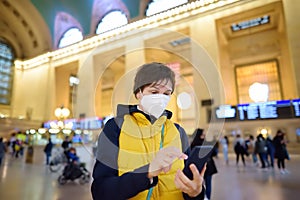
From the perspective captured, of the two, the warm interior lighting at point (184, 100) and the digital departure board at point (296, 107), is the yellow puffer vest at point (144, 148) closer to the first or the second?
the warm interior lighting at point (184, 100)

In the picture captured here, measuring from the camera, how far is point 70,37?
20078mm

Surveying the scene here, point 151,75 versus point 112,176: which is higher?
point 151,75

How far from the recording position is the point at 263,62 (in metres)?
15.9

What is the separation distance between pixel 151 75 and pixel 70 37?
71.0ft

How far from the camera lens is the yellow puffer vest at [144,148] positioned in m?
0.60

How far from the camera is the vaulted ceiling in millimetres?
17812

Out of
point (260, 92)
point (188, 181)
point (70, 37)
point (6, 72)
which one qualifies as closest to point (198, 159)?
point (188, 181)

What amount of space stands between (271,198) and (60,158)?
6.51 meters

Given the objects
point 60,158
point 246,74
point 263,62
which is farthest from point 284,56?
point 60,158

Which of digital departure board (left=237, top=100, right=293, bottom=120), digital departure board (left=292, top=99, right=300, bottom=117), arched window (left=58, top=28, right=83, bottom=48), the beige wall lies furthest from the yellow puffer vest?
arched window (left=58, top=28, right=83, bottom=48)

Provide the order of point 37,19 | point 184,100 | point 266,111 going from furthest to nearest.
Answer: point 37,19 < point 266,111 < point 184,100

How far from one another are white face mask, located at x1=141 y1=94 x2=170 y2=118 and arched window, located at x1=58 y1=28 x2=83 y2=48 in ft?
67.0

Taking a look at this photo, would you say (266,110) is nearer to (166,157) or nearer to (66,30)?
(166,157)

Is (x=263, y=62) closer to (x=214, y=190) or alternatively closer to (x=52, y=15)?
(x=214, y=190)
